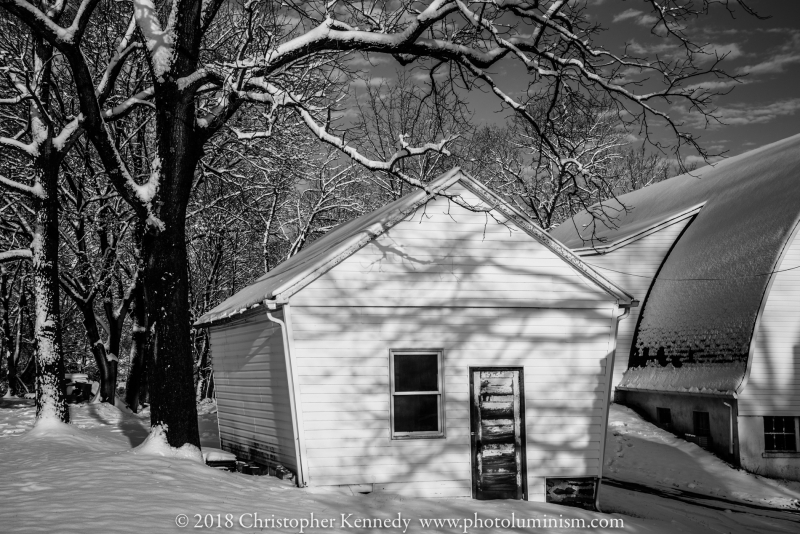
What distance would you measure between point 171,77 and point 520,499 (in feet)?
28.8

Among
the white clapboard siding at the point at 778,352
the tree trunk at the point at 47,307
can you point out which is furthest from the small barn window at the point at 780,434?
the tree trunk at the point at 47,307

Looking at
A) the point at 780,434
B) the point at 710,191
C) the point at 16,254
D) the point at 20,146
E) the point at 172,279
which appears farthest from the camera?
the point at 710,191

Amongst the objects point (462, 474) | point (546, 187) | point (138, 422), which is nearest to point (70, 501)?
point (462, 474)

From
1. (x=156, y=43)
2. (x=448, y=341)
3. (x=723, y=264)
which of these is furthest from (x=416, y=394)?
(x=723, y=264)

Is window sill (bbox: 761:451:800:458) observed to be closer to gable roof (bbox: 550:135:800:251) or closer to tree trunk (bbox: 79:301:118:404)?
gable roof (bbox: 550:135:800:251)

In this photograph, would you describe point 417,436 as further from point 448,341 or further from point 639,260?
point 639,260

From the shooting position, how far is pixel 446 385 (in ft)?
39.9

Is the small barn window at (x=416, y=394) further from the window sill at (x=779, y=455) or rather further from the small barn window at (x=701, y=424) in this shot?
the small barn window at (x=701, y=424)

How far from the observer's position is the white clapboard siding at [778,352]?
19438 millimetres

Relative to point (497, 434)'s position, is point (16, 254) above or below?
above

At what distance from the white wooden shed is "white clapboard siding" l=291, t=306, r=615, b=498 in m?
0.02

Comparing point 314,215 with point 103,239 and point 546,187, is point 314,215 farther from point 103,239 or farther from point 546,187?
point 546,187

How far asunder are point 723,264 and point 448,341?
43.0 feet

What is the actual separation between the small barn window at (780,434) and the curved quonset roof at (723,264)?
1624 millimetres
